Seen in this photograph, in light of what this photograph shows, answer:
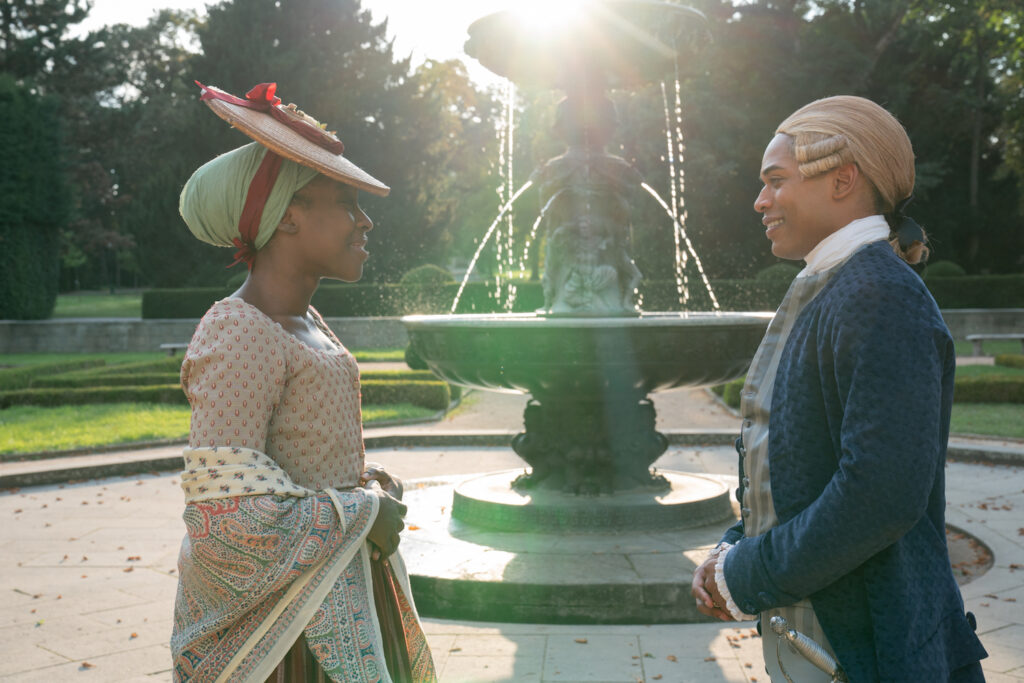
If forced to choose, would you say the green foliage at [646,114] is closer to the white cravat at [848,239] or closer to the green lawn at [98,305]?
the green lawn at [98,305]

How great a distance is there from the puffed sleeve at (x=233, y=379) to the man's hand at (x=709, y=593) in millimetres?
913

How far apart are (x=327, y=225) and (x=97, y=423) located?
10.6m

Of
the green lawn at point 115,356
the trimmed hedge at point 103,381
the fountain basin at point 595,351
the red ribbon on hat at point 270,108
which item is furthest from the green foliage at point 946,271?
the red ribbon on hat at point 270,108

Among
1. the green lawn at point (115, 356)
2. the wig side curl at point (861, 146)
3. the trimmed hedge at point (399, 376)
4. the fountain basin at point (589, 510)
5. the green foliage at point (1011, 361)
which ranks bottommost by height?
the green lawn at point (115, 356)

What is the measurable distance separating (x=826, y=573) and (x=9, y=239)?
29.2m

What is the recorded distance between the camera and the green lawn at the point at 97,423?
32.3ft

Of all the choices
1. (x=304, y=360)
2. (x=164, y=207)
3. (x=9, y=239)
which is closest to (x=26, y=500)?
(x=304, y=360)

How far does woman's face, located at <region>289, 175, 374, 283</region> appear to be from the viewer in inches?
81.9

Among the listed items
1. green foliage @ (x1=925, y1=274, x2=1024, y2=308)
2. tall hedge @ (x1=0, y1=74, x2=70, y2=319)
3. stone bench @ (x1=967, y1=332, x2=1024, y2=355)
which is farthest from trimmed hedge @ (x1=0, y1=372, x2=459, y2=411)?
green foliage @ (x1=925, y1=274, x2=1024, y2=308)

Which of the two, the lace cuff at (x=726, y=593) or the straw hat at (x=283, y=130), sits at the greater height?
the straw hat at (x=283, y=130)

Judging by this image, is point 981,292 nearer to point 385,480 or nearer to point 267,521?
point 385,480

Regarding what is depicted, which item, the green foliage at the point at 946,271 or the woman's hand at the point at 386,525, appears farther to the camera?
the green foliage at the point at 946,271

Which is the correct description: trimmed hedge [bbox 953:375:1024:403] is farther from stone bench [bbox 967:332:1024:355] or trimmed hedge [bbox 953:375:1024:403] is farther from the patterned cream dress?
the patterned cream dress

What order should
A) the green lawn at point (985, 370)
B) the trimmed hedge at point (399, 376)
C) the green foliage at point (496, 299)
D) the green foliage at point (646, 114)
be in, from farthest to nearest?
1. the green foliage at point (646, 114)
2. the green foliage at point (496, 299)
3. the green lawn at point (985, 370)
4. the trimmed hedge at point (399, 376)
